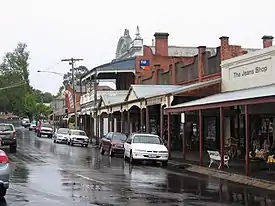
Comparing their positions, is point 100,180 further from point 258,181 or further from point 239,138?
point 239,138

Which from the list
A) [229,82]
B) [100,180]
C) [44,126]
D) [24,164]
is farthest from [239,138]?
[44,126]

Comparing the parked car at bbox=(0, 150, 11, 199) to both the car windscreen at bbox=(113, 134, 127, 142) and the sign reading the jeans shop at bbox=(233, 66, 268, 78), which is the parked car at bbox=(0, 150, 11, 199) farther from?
the car windscreen at bbox=(113, 134, 127, 142)

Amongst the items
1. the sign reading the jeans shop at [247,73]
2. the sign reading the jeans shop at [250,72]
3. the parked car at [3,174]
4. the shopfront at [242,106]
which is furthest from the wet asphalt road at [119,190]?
the sign reading the jeans shop at [250,72]

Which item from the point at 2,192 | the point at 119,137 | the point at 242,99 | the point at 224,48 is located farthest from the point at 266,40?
the point at 2,192

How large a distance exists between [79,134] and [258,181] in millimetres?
31707

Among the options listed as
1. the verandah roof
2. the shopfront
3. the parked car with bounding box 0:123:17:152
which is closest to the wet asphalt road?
the verandah roof

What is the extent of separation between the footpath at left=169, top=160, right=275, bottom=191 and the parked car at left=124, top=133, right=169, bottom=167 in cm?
98

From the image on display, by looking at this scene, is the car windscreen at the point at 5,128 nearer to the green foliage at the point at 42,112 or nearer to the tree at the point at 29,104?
the tree at the point at 29,104

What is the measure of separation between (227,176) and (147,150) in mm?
6425

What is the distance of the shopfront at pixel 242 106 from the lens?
24373 mm

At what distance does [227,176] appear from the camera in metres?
22.0

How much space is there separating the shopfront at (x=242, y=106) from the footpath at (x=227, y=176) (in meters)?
0.93

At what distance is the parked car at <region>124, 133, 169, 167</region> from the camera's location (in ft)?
89.8

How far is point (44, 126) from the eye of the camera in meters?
69.4
